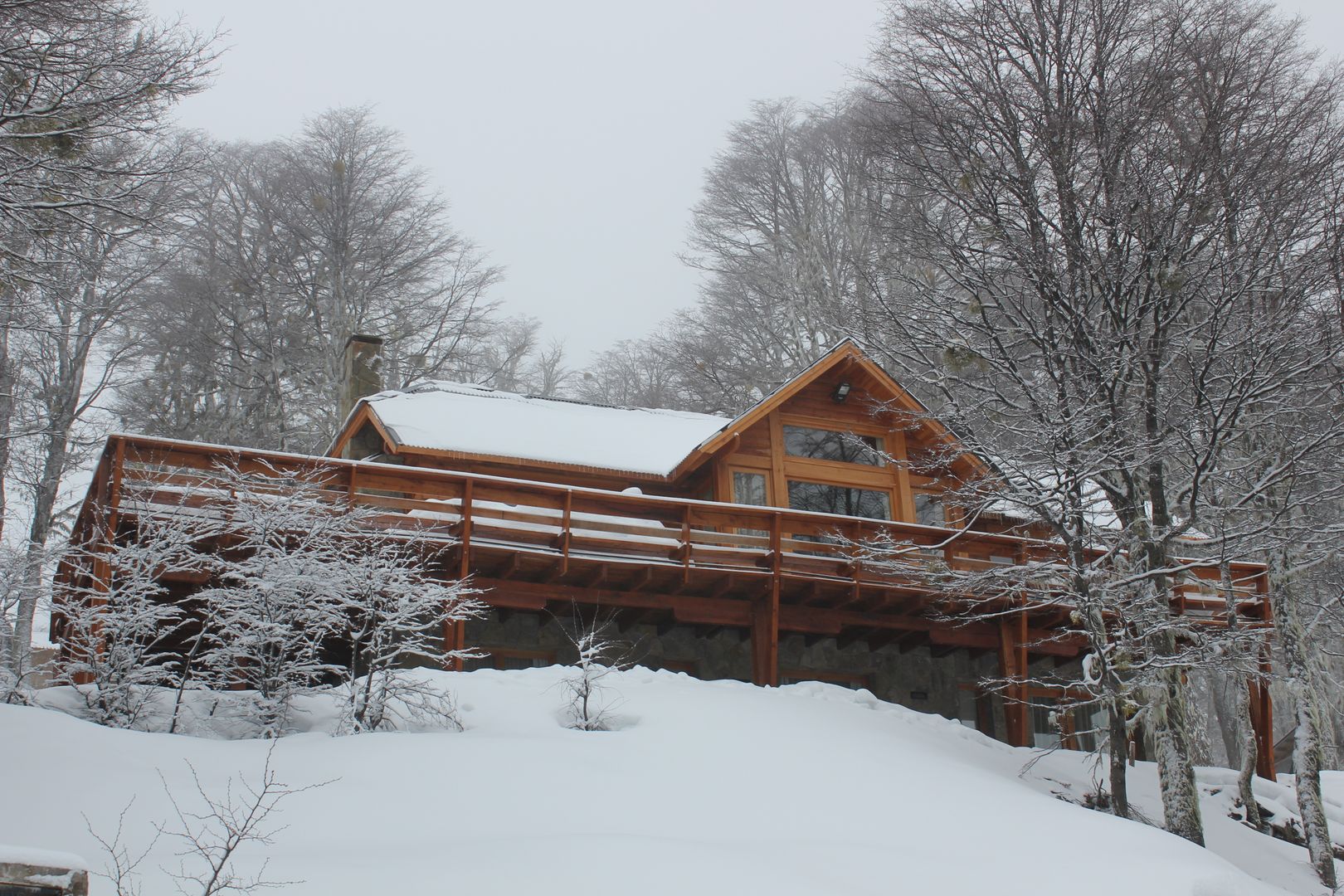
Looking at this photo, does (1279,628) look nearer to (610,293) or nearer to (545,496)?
(545,496)

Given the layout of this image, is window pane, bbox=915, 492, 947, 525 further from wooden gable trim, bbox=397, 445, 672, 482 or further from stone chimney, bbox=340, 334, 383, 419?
stone chimney, bbox=340, 334, 383, 419

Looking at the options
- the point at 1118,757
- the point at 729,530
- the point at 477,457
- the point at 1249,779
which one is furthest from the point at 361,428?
the point at 1249,779

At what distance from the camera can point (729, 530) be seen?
15773 millimetres

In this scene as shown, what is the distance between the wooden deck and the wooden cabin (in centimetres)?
3

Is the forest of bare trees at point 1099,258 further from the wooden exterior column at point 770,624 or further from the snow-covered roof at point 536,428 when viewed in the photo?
the snow-covered roof at point 536,428

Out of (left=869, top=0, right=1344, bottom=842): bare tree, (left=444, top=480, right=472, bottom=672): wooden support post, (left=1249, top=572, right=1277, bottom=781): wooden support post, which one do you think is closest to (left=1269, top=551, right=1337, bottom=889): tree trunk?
(left=1249, top=572, right=1277, bottom=781): wooden support post

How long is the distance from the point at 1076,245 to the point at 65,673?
10.5 meters

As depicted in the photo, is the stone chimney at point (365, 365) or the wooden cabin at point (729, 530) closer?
the wooden cabin at point (729, 530)

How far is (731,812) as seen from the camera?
8.28m

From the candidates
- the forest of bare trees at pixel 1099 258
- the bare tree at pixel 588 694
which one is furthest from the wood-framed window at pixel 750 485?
the bare tree at pixel 588 694

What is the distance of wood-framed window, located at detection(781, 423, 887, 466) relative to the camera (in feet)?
55.4

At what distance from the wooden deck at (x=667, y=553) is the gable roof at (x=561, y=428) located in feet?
2.96

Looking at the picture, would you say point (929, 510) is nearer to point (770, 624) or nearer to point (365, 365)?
point (770, 624)

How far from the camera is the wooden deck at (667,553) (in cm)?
1230
